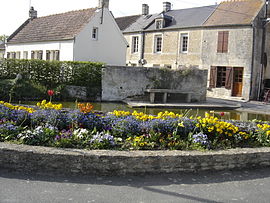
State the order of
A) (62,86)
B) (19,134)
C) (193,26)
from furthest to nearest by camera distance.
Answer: (193,26)
(62,86)
(19,134)

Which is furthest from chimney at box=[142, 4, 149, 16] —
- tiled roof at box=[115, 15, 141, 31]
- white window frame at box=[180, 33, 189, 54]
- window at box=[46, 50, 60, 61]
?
window at box=[46, 50, 60, 61]

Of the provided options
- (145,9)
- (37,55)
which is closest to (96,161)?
(37,55)

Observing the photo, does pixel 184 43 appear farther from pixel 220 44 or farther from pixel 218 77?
pixel 218 77

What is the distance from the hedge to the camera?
1905 cm

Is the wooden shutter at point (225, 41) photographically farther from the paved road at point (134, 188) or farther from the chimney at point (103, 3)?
the paved road at point (134, 188)

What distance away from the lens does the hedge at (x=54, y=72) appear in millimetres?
19047

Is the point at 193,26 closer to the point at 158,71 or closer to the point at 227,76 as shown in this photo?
the point at 227,76

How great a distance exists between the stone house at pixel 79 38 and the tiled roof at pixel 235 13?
7.94 meters

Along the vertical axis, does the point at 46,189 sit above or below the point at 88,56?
below

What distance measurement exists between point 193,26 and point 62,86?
13655mm

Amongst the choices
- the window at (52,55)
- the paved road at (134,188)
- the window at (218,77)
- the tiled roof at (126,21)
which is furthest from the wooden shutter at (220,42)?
the paved road at (134,188)

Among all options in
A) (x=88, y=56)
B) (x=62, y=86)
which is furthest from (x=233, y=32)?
(x=62, y=86)

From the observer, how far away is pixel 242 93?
25.3 metres

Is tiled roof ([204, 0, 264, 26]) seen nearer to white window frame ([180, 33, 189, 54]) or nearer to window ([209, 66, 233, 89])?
white window frame ([180, 33, 189, 54])
